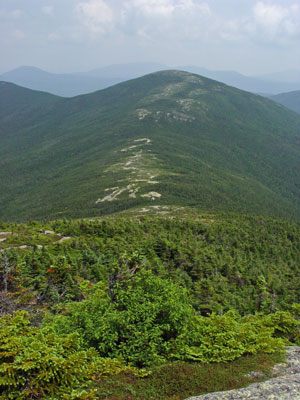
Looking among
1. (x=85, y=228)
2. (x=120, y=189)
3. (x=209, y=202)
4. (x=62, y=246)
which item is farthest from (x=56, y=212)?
(x=62, y=246)

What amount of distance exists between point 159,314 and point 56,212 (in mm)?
170767

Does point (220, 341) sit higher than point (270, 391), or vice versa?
point (270, 391)

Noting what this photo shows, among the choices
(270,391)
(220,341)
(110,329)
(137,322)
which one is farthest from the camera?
(220,341)

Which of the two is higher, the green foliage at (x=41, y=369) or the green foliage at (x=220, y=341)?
the green foliage at (x=41, y=369)

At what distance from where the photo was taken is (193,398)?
48.0 feet

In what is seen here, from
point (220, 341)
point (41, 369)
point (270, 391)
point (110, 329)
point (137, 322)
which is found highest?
point (41, 369)

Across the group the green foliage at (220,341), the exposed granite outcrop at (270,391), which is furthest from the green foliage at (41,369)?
the green foliage at (220,341)

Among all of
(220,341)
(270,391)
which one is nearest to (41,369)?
(270,391)

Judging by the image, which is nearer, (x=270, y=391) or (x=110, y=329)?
(x=270, y=391)

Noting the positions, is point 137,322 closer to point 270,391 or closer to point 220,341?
point 220,341

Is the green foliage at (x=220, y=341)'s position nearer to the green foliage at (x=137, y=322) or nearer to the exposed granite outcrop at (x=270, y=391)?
the green foliage at (x=137, y=322)

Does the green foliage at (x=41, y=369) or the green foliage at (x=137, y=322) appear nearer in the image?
the green foliage at (x=41, y=369)

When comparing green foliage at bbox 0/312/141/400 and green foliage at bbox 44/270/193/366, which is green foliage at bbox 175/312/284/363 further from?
green foliage at bbox 0/312/141/400

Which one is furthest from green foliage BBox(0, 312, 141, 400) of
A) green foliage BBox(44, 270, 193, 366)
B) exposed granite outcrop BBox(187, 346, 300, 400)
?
exposed granite outcrop BBox(187, 346, 300, 400)
